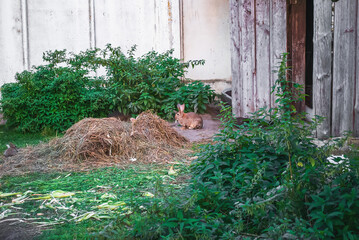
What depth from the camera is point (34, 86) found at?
8.45m

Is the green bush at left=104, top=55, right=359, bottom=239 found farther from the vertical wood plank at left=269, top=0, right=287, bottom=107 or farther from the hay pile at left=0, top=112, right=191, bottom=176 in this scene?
the vertical wood plank at left=269, top=0, right=287, bottom=107

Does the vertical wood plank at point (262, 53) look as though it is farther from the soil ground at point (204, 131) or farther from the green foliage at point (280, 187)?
the green foliage at point (280, 187)

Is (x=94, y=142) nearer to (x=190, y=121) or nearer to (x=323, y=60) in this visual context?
(x=190, y=121)

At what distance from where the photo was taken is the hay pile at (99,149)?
5.69 m

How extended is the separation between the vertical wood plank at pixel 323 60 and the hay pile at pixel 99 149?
217 cm

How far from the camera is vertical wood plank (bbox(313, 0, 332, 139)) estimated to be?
6141 mm

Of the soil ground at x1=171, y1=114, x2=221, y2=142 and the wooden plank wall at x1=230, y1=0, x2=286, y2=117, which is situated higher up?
the wooden plank wall at x1=230, y1=0, x2=286, y2=117

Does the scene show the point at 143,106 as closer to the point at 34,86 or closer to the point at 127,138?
the point at 34,86

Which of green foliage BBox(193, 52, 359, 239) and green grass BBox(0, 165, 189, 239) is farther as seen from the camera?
green grass BBox(0, 165, 189, 239)

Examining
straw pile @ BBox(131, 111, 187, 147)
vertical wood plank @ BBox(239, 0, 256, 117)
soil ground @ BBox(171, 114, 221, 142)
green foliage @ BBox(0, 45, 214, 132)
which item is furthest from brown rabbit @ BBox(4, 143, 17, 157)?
vertical wood plank @ BBox(239, 0, 256, 117)

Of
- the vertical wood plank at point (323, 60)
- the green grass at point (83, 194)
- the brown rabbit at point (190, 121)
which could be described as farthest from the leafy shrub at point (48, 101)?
the vertical wood plank at point (323, 60)

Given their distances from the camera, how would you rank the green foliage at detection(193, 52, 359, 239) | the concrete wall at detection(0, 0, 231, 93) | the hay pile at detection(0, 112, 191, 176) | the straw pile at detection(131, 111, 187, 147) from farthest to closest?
the concrete wall at detection(0, 0, 231, 93) → the straw pile at detection(131, 111, 187, 147) → the hay pile at detection(0, 112, 191, 176) → the green foliage at detection(193, 52, 359, 239)

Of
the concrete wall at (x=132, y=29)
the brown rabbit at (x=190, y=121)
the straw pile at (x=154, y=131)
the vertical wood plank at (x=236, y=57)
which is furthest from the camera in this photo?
the concrete wall at (x=132, y=29)

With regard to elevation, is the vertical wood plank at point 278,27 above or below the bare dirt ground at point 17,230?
above
